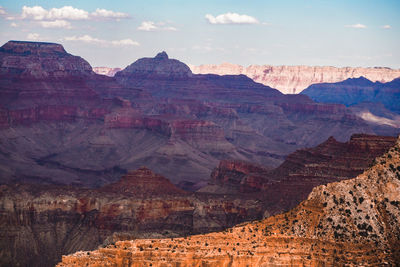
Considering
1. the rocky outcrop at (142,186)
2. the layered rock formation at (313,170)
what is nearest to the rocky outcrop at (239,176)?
the layered rock formation at (313,170)

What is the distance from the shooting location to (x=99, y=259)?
4509 centimetres

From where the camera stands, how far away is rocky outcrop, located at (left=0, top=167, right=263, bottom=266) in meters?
91.4

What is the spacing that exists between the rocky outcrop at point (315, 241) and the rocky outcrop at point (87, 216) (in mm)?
42005

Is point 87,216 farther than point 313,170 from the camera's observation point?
No

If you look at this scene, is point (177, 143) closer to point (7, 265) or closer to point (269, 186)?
point (269, 186)

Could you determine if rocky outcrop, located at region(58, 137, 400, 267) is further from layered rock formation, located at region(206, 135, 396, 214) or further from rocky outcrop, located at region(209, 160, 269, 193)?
rocky outcrop, located at region(209, 160, 269, 193)

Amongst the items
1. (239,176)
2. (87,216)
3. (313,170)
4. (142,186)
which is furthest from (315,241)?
(239,176)

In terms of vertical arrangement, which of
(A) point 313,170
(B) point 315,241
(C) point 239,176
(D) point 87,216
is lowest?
(D) point 87,216

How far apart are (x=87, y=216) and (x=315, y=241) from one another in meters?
55.0

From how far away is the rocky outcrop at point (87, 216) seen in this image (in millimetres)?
91438

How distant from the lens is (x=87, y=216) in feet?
317

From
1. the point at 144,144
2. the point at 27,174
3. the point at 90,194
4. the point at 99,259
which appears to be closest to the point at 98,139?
the point at 144,144

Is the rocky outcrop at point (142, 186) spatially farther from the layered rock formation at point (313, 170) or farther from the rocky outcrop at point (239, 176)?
the layered rock formation at point (313, 170)

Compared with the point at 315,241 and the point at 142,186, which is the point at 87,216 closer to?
the point at 142,186
